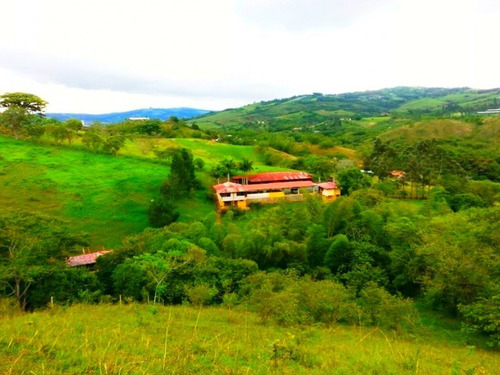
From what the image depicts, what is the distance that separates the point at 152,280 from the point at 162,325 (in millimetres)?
7601

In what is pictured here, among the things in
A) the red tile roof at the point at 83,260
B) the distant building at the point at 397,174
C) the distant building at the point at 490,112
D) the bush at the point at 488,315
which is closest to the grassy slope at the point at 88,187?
the red tile roof at the point at 83,260

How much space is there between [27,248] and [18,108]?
4246 centimetres

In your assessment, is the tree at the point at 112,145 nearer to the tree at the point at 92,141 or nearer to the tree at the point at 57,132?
the tree at the point at 92,141

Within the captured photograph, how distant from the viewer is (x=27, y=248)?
17547 millimetres

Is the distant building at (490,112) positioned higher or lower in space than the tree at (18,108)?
lower

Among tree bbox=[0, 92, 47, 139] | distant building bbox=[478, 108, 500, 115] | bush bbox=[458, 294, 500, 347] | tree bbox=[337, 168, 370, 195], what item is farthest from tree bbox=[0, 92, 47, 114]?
distant building bbox=[478, 108, 500, 115]

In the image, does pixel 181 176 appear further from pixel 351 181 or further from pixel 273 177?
pixel 351 181

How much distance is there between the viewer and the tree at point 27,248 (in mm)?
16531

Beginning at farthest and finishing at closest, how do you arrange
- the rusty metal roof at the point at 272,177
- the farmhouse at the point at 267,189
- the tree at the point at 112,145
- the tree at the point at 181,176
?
the tree at the point at 112,145
the rusty metal roof at the point at 272,177
the farmhouse at the point at 267,189
the tree at the point at 181,176

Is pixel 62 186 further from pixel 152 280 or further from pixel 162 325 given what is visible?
pixel 162 325

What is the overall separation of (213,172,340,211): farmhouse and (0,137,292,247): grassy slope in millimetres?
2249

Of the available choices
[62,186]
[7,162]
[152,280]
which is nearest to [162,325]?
[152,280]

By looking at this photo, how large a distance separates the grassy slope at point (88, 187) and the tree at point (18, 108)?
2.86 m

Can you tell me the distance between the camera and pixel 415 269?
21.3 meters
